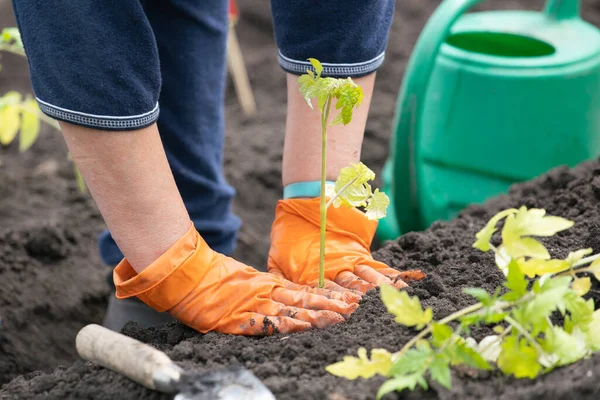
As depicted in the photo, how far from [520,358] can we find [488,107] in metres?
1.32

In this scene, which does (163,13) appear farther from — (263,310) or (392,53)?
(392,53)

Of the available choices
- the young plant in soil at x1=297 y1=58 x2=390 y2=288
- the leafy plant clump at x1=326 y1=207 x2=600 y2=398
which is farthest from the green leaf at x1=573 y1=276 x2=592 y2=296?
the young plant in soil at x1=297 y1=58 x2=390 y2=288

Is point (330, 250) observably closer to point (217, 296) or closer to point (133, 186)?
point (217, 296)

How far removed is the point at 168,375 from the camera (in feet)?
3.38

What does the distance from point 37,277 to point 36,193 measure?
2.26 feet

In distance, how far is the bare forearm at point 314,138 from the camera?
4.62 ft

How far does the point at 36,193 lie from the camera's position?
2.53 m

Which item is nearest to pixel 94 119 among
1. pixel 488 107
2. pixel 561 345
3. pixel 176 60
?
pixel 176 60

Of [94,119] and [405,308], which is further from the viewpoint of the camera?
[94,119]

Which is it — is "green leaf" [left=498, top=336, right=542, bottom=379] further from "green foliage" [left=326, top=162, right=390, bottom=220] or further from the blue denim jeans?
the blue denim jeans

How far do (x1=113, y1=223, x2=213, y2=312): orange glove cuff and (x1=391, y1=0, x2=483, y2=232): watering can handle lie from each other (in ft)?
3.20

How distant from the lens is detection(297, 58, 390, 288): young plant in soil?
1.17m

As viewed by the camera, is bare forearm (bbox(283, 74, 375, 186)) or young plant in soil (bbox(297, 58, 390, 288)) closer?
young plant in soil (bbox(297, 58, 390, 288))

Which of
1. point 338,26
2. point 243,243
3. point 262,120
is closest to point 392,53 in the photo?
point 262,120
